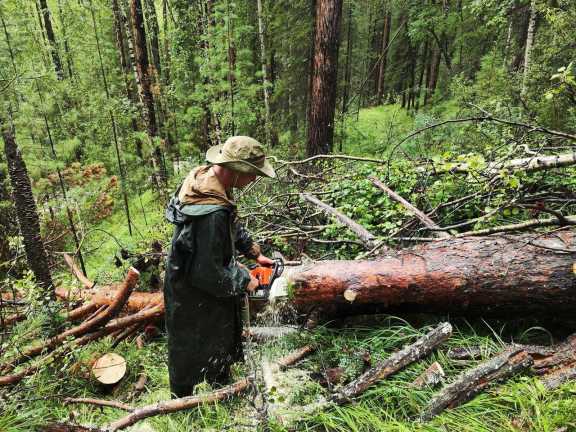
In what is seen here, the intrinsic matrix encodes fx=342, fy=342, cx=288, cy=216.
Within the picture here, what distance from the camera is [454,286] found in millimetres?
2816

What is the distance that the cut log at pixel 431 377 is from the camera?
2441 mm

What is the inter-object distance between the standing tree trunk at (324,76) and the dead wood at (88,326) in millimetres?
5250

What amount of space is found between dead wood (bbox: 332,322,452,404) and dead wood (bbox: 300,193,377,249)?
113cm

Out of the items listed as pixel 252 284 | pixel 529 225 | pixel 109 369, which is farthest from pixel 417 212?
pixel 109 369

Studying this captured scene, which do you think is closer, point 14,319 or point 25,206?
point 14,319

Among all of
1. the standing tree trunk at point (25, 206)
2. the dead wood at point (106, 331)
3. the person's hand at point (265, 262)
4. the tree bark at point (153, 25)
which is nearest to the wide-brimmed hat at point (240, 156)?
the person's hand at point (265, 262)

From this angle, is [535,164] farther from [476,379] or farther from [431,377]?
[431,377]

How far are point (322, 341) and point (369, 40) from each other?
22.7m

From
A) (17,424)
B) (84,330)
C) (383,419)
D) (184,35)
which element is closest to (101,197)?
Answer: (184,35)

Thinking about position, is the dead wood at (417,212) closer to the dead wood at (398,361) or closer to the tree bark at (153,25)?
the dead wood at (398,361)

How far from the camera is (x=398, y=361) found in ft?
8.52

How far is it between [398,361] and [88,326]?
306 centimetres

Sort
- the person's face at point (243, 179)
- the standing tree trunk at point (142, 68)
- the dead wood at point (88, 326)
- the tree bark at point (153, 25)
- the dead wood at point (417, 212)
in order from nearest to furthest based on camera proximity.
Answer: the person's face at point (243, 179), the dead wood at point (88, 326), the dead wood at point (417, 212), the standing tree trunk at point (142, 68), the tree bark at point (153, 25)

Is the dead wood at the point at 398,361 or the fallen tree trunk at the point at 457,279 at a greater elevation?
the fallen tree trunk at the point at 457,279
